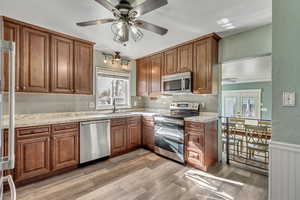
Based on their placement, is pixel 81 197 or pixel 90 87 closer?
pixel 81 197

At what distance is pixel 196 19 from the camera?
2123 millimetres

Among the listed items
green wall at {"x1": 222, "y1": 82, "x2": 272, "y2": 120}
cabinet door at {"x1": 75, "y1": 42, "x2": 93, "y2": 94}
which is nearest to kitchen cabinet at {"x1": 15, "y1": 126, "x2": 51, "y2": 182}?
cabinet door at {"x1": 75, "y1": 42, "x2": 93, "y2": 94}

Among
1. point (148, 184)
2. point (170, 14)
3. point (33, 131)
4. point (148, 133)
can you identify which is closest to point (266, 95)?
point (148, 133)

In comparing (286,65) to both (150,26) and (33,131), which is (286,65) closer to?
(150,26)

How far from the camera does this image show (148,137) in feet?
11.7

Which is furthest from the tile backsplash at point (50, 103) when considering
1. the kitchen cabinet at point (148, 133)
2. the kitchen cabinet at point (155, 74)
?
the kitchen cabinet at point (155, 74)

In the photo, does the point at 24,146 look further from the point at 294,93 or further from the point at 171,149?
the point at 294,93

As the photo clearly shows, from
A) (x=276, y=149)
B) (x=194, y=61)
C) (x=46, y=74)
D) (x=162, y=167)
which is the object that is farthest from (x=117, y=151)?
(x=276, y=149)

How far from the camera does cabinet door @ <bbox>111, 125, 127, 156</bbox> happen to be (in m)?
3.14

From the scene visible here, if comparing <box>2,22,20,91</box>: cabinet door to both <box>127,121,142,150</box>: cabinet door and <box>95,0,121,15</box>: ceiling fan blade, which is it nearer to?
<box>95,0,121,15</box>: ceiling fan blade

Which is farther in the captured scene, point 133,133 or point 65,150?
point 133,133

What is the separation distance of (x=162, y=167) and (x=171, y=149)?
1.36 feet

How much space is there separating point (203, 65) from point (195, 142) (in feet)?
A: 4.89

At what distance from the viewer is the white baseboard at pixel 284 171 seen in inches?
47.3
